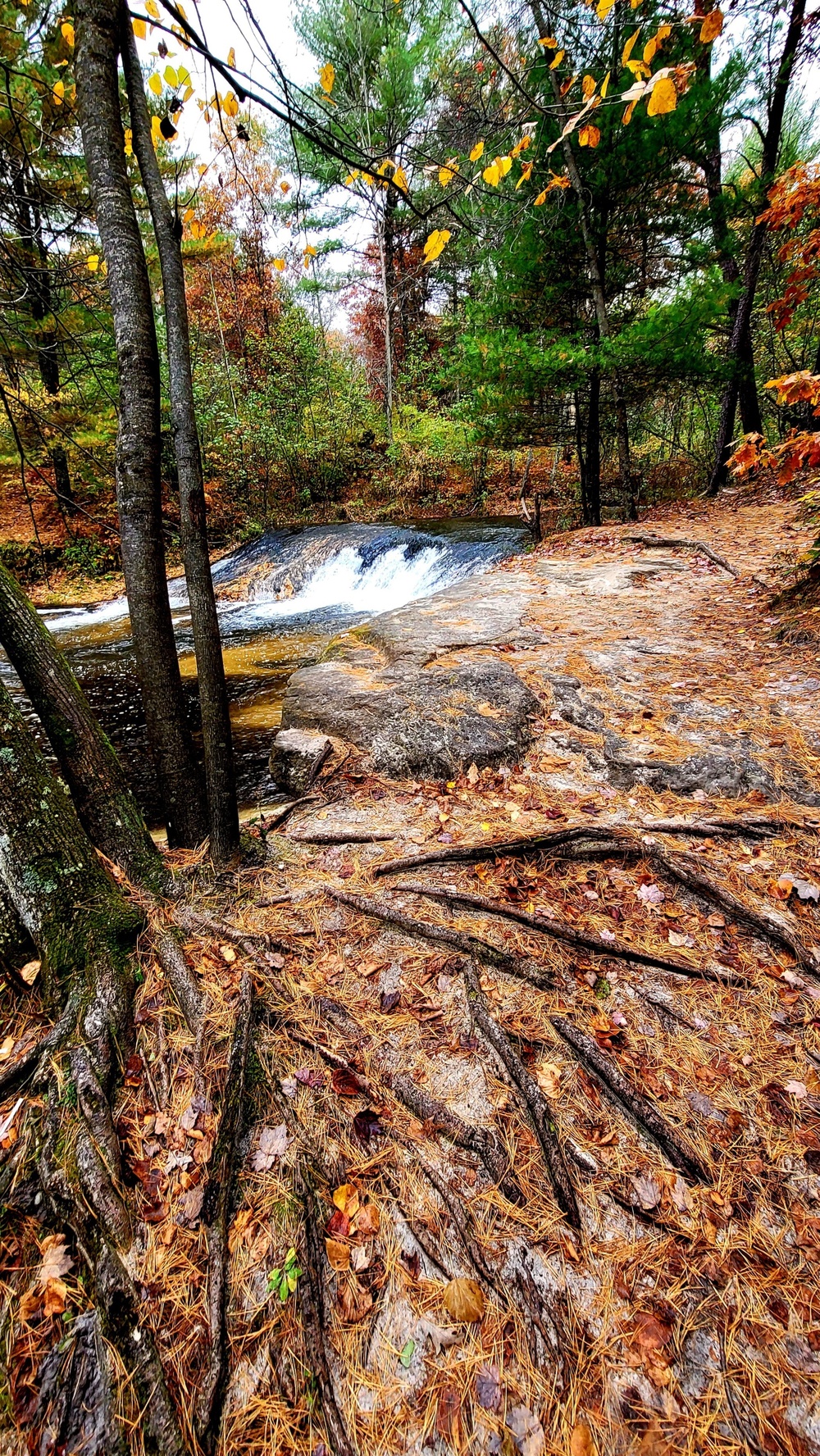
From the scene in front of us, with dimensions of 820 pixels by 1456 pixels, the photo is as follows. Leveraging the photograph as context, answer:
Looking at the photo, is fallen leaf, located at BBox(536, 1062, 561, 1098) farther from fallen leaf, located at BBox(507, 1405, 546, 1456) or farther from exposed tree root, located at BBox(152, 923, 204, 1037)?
exposed tree root, located at BBox(152, 923, 204, 1037)

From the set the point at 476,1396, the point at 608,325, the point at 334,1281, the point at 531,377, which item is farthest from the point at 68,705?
the point at 608,325

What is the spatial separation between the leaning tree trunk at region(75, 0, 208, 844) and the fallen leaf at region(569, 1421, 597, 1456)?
2330mm

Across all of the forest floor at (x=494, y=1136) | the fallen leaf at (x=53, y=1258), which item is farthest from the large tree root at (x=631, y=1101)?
the fallen leaf at (x=53, y=1258)

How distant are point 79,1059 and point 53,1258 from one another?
0.40 metres

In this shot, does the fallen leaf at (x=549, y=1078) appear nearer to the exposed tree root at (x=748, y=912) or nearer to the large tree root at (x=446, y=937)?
the large tree root at (x=446, y=937)

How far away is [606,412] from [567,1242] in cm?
1127

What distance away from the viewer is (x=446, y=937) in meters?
2.04

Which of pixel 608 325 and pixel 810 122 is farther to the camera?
pixel 810 122

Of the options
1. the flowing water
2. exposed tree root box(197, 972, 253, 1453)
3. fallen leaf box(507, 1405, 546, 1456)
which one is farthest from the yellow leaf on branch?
the flowing water

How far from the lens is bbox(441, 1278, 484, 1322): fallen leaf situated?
3.90 ft

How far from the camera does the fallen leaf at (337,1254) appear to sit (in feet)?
4.14

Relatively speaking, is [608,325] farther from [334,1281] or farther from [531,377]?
[334,1281]

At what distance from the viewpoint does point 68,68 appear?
2506mm

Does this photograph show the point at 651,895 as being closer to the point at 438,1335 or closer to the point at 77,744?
the point at 438,1335
